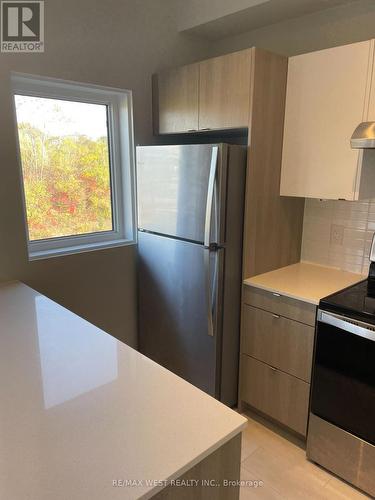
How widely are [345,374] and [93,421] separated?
4.21ft

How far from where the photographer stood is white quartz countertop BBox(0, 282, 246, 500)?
0.79 meters

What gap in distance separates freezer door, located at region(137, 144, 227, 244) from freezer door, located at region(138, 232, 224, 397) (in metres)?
0.10

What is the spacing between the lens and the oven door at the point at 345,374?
1667 millimetres

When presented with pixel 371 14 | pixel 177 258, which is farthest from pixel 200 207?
pixel 371 14

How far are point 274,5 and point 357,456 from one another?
2.48m

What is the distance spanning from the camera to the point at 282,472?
76.3 inches

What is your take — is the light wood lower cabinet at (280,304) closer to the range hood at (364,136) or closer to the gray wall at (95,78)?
the range hood at (364,136)

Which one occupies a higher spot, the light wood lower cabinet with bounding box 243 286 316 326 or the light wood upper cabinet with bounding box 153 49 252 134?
the light wood upper cabinet with bounding box 153 49 252 134

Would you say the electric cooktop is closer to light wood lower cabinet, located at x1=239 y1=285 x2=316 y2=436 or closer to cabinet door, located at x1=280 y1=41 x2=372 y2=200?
light wood lower cabinet, located at x1=239 y1=285 x2=316 y2=436

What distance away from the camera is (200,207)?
2102 millimetres

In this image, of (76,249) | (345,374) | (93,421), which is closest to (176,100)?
(76,249)

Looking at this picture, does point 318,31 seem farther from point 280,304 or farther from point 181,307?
point 181,307

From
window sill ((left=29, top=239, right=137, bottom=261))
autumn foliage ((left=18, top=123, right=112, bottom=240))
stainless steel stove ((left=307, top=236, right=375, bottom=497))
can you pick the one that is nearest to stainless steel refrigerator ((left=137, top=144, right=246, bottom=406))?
window sill ((left=29, top=239, right=137, bottom=261))

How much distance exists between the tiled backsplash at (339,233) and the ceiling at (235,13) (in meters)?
1.14
